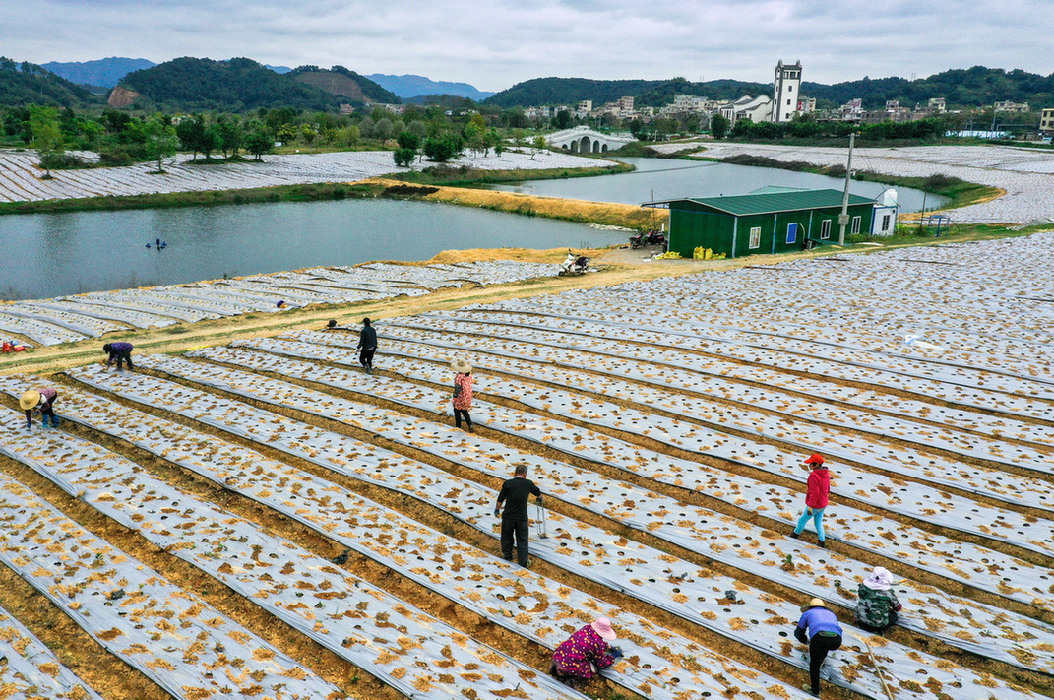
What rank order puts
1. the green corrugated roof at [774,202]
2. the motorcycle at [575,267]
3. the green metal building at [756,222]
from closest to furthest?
the motorcycle at [575,267] → the green metal building at [756,222] → the green corrugated roof at [774,202]

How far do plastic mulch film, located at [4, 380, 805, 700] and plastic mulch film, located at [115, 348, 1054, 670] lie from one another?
191 cm

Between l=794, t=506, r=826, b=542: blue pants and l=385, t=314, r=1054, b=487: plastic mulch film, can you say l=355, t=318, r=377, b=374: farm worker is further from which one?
l=794, t=506, r=826, b=542: blue pants

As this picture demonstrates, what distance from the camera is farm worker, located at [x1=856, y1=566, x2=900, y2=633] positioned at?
7879mm

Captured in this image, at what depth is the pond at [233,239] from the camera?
43.6 meters

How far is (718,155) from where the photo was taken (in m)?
149

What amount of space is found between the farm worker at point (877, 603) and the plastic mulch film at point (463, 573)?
1.54m

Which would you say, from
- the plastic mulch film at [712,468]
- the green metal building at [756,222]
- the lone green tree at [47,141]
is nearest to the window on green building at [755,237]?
the green metal building at [756,222]

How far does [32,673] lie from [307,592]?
9.36 feet

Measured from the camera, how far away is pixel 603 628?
745cm

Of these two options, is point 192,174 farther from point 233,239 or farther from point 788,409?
point 788,409

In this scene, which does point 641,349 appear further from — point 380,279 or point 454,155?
point 454,155

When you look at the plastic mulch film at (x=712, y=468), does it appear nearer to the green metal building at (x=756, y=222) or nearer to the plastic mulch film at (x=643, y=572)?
the plastic mulch film at (x=643, y=572)

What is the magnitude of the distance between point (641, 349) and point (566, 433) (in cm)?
582

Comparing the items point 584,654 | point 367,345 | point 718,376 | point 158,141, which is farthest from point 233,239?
point 584,654
